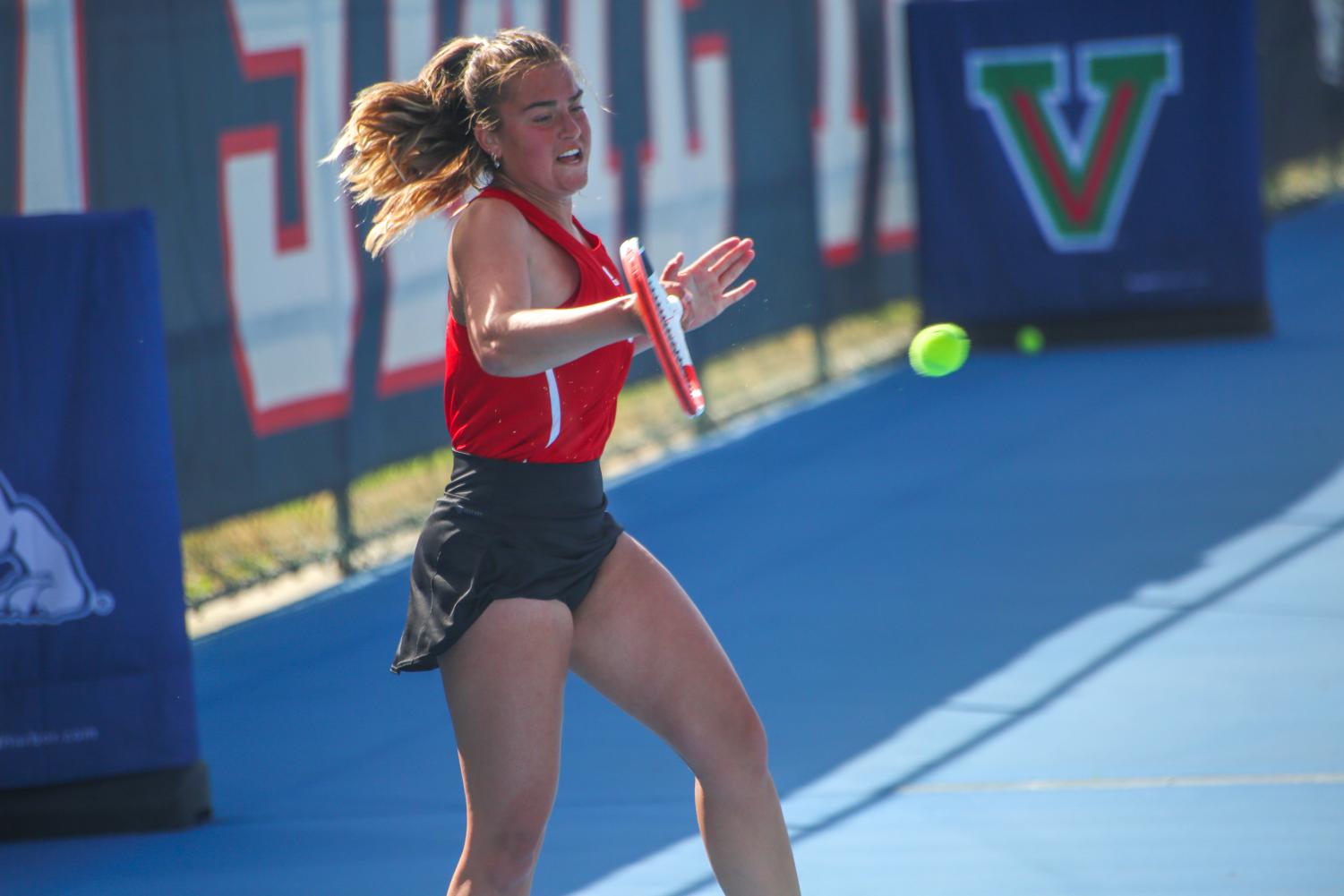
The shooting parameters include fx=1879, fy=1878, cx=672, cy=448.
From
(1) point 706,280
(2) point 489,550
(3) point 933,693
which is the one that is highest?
(1) point 706,280

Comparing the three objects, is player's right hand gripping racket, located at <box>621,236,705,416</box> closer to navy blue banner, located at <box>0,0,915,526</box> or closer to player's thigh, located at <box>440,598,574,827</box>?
player's thigh, located at <box>440,598,574,827</box>

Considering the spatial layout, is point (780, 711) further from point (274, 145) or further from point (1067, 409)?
point (1067, 409)

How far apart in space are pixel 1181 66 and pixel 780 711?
6545mm

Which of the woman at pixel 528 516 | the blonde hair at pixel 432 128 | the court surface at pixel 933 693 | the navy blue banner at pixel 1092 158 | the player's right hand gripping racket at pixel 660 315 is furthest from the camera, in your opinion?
the navy blue banner at pixel 1092 158

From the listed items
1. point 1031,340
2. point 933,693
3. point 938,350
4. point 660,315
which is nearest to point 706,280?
point 660,315

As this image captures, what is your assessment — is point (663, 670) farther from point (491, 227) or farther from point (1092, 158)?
point (1092, 158)

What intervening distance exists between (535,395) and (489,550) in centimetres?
27

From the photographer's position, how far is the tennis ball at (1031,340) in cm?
1122

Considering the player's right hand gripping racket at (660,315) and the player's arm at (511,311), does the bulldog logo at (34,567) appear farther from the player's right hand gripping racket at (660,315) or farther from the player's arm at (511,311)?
the player's right hand gripping racket at (660,315)

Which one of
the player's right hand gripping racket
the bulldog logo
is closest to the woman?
the player's right hand gripping racket

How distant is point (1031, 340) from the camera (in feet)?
36.8

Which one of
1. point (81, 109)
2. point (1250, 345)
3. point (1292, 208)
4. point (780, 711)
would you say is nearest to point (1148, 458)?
point (1250, 345)

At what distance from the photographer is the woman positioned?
122 inches

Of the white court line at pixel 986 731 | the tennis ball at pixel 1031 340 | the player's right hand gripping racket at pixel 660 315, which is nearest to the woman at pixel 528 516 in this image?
the player's right hand gripping racket at pixel 660 315
